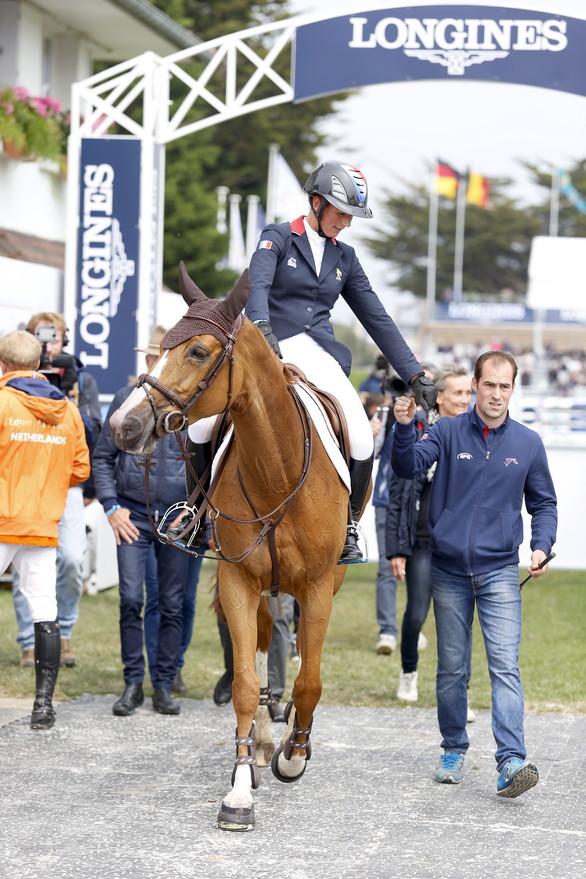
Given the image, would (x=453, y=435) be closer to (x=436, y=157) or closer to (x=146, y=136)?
(x=146, y=136)

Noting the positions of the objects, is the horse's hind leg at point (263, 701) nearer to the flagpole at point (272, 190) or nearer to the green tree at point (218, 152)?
the flagpole at point (272, 190)

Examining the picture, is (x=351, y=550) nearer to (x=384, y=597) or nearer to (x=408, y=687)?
(x=408, y=687)

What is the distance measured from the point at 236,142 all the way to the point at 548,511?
3973 centimetres

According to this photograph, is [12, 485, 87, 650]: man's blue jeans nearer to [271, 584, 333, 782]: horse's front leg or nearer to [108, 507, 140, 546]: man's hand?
[108, 507, 140, 546]: man's hand

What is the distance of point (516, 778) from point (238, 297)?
8.29ft

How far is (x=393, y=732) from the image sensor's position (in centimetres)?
744

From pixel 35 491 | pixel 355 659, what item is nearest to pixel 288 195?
pixel 355 659

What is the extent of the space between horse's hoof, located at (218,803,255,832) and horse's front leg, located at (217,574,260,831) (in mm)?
18

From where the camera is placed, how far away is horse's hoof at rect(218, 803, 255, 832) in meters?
5.38

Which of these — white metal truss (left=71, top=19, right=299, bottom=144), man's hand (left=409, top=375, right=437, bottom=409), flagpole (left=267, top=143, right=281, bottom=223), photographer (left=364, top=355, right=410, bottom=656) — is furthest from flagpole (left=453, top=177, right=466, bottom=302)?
man's hand (left=409, top=375, right=437, bottom=409)

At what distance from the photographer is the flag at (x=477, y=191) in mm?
72750

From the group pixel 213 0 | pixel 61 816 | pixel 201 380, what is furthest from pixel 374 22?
pixel 213 0

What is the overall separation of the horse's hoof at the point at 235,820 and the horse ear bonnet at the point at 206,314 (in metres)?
2.01

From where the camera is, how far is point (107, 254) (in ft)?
41.3
